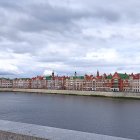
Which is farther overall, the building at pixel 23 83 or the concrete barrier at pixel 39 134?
the building at pixel 23 83

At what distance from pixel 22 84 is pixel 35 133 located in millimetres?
125316

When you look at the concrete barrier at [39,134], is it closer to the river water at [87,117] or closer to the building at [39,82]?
the river water at [87,117]

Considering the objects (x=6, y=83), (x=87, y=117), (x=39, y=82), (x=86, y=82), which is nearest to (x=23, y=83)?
(x=6, y=83)

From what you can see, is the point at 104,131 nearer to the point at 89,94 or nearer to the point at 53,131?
the point at 53,131

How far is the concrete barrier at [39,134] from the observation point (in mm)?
2997

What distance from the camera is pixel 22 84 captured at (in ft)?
415

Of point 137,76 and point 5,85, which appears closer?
point 137,76

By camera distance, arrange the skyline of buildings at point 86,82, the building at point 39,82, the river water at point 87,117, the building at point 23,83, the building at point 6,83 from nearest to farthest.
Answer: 1. the river water at point 87,117
2. the skyline of buildings at point 86,82
3. the building at point 39,82
4. the building at point 23,83
5. the building at point 6,83

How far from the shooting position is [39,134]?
3102mm

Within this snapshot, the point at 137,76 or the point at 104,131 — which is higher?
the point at 137,76

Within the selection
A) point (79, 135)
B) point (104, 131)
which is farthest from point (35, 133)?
point (104, 131)

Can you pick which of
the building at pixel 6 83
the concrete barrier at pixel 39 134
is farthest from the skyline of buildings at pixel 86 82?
the concrete barrier at pixel 39 134

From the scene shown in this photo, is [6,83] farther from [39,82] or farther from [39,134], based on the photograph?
[39,134]

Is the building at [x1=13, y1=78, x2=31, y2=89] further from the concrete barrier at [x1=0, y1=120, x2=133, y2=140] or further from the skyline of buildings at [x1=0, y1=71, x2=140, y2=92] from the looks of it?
the concrete barrier at [x1=0, y1=120, x2=133, y2=140]
